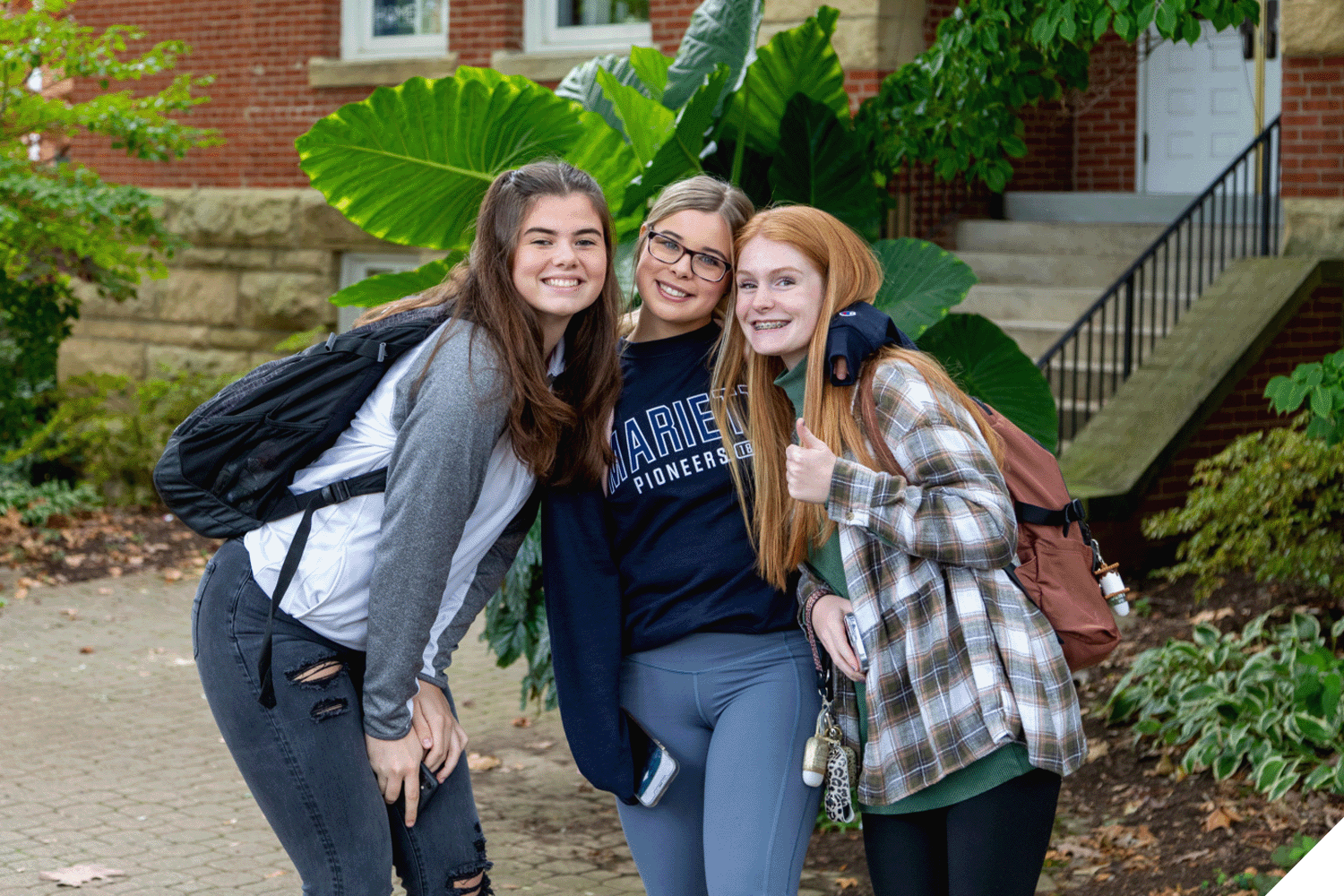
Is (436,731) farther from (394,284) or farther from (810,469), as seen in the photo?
(394,284)

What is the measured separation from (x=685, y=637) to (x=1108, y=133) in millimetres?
10215

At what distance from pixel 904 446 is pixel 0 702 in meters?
5.50

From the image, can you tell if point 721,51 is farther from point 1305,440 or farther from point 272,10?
point 272,10

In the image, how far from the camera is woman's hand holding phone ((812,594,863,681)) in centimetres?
267

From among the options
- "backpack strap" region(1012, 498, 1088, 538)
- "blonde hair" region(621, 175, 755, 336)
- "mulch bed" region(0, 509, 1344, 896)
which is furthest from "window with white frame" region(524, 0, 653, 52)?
"backpack strap" region(1012, 498, 1088, 538)

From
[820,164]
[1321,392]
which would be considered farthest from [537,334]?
[1321,392]

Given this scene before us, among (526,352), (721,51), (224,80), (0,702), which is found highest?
(224,80)

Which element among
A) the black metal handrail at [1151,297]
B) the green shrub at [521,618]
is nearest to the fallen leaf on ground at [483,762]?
the green shrub at [521,618]

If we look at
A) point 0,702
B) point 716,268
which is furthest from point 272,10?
point 716,268

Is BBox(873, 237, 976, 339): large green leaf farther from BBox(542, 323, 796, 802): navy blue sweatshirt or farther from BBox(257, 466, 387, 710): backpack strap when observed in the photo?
BBox(257, 466, 387, 710): backpack strap

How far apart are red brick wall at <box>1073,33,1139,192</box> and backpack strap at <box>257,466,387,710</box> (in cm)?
1024

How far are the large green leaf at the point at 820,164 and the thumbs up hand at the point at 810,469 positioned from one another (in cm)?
245

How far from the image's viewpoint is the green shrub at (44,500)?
412 inches

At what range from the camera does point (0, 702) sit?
6.66 meters
